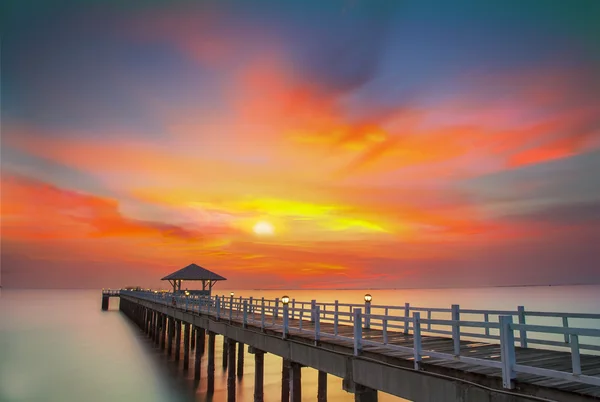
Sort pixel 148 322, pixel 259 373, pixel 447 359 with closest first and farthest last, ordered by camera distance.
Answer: pixel 447 359
pixel 259 373
pixel 148 322

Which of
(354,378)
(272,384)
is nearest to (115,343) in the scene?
(272,384)

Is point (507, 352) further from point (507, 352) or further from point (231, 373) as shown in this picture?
point (231, 373)

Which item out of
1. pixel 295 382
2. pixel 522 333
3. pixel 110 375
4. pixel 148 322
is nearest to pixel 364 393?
pixel 295 382

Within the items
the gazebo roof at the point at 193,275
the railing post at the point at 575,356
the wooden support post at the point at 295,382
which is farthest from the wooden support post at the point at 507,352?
Answer: the gazebo roof at the point at 193,275

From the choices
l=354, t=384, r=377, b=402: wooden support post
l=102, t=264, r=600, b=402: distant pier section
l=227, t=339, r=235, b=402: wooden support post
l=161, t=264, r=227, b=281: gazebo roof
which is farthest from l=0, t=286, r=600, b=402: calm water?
l=354, t=384, r=377, b=402: wooden support post

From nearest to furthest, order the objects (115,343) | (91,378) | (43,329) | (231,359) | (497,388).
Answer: (497,388) → (231,359) → (91,378) → (115,343) → (43,329)

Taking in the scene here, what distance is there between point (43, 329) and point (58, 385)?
46.3 metres

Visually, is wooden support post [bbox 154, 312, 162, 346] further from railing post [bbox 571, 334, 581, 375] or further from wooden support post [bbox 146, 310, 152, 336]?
railing post [bbox 571, 334, 581, 375]

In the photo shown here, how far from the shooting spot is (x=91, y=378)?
34.1m

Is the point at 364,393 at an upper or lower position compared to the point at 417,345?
lower

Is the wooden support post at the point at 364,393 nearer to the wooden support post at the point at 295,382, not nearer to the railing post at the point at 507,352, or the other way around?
the wooden support post at the point at 295,382

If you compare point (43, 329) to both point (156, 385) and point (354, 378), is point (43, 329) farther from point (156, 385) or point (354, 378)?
point (354, 378)

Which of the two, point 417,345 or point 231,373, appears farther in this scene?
point 231,373

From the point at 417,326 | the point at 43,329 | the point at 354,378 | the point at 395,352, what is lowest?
the point at 43,329
